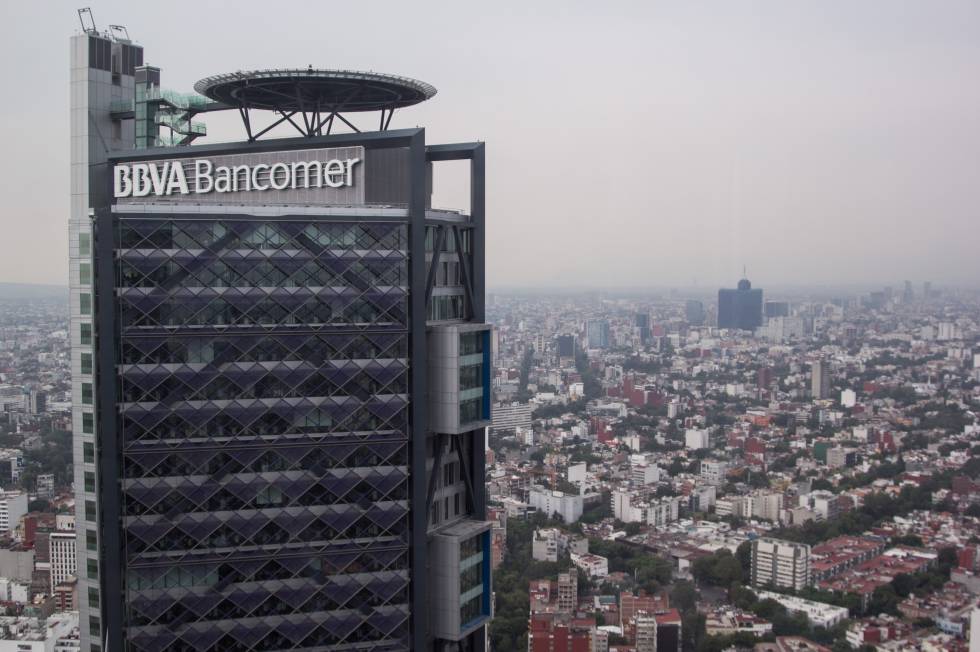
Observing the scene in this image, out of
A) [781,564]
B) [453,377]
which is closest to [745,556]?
[781,564]

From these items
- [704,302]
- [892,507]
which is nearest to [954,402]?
[892,507]

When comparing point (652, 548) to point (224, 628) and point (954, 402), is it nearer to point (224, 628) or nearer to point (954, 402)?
point (954, 402)

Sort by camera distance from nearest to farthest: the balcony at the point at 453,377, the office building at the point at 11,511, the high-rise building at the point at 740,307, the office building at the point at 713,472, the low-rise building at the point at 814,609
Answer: the balcony at the point at 453,377 → the low-rise building at the point at 814,609 → the office building at the point at 11,511 → the office building at the point at 713,472 → the high-rise building at the point at 740,307

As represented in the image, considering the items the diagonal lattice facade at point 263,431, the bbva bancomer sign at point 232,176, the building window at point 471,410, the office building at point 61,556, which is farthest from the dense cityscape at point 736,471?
the bbva bancomer sign at point 232,176

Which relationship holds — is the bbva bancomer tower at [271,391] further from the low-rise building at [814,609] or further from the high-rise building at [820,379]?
the high-rise building at [820,379]

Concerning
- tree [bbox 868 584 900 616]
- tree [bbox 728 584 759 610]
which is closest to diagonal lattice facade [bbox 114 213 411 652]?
tree [bbox 868 584 900 616]

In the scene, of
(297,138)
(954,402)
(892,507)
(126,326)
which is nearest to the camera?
(126,326)

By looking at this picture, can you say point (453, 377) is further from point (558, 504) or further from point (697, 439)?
point (697, 439)
